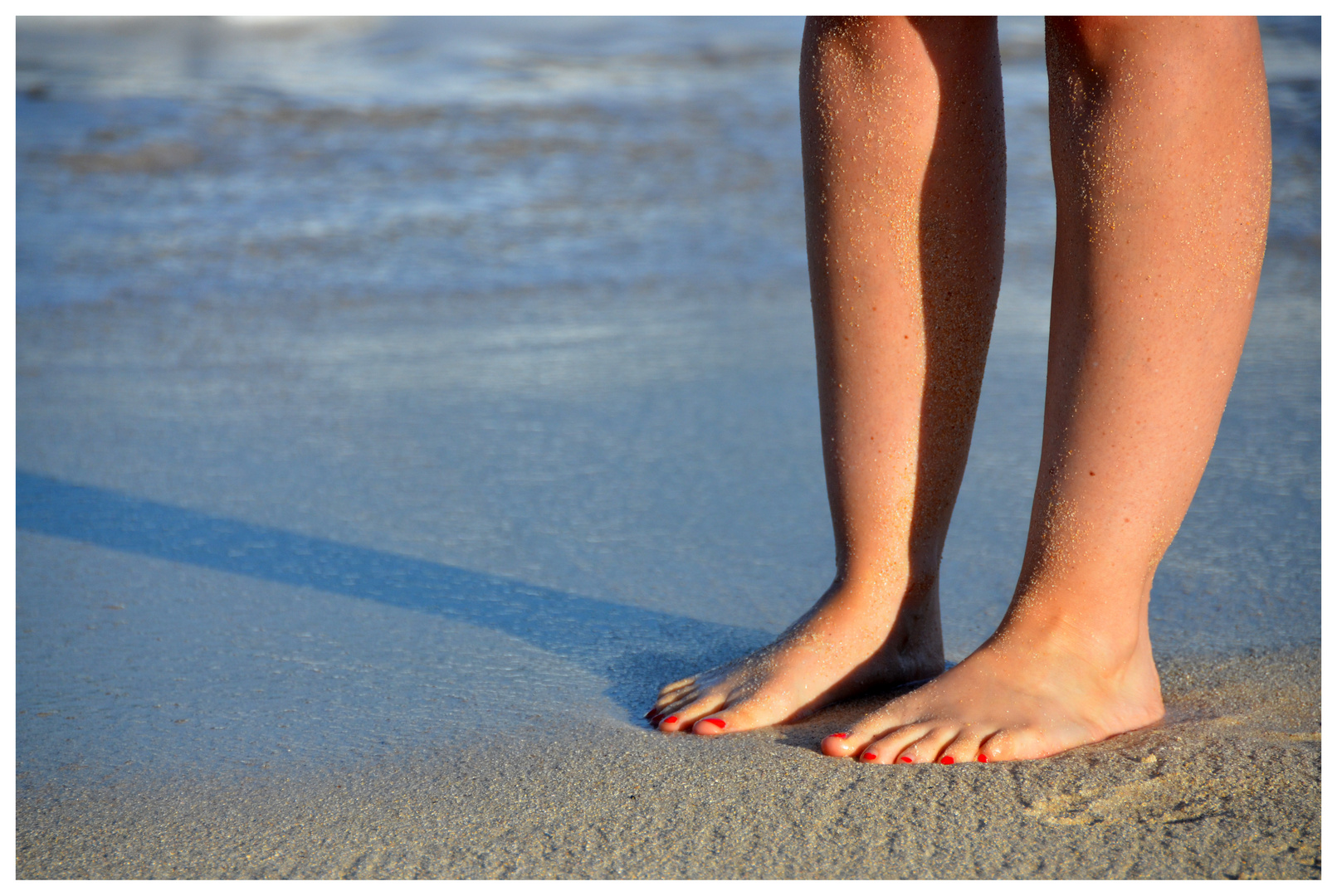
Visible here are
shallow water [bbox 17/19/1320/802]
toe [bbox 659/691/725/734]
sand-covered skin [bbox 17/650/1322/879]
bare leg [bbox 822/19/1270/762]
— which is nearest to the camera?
sand-covered skin [bbox 17/650/1322/879]

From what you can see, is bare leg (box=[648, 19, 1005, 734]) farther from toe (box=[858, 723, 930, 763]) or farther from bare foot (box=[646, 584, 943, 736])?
toe (box=[858, 723, 930, 763])

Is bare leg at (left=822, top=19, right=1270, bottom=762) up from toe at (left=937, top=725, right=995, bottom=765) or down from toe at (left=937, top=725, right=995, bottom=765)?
up

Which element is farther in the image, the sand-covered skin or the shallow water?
the shallow water

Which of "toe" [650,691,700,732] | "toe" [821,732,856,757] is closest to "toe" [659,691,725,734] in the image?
"toe" [650,691,700,732]

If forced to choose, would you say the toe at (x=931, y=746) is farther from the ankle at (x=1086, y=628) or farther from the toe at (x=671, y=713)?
the toe at (x=671, y=713)

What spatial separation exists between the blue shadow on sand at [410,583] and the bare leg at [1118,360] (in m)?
0.33

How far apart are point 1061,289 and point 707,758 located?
1.84ft

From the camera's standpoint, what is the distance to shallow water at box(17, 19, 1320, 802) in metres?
1.42

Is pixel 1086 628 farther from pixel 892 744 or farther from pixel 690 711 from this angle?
pixel 690 711

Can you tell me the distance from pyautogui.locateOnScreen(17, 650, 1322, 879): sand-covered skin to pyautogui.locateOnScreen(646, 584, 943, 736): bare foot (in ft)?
0.19

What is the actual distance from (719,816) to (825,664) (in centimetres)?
30

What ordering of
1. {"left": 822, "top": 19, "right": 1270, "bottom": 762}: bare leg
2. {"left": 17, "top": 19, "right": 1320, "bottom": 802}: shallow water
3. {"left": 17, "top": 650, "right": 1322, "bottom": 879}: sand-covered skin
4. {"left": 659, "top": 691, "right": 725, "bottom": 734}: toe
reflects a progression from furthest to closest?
1. {"left": 17, "top": 19, "right": 1320, "bottom": 802}: shallow water
2. {"left": 659, "top": 691, "right": 725, "bottom": 734}: toe
3. {"left": 822, "top": 19, "right": 1270, "bottom": 762}: bare leg
4. {"left": 17, "top": 650, "right": 1322, "bottom": 879}: sand-covered skin

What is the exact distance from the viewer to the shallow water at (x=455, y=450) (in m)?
1.42
